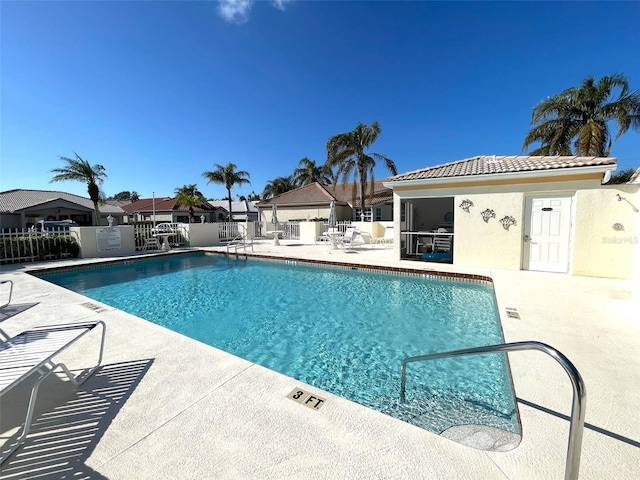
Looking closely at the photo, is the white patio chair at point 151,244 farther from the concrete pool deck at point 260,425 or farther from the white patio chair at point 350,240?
the concrete pool deck at point 260,425

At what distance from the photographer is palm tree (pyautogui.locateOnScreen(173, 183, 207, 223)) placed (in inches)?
Answer: 1310

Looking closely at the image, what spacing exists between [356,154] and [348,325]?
1853 centimetres

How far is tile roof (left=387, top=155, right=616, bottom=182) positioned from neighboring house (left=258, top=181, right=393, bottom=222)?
13.9 metres

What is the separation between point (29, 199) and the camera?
91.2 ft

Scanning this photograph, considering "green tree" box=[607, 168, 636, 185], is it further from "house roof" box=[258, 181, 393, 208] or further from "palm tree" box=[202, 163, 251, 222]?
"palm tree" box=[202, 163, 251, 222]

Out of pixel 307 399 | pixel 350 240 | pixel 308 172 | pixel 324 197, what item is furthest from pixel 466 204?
pixel 308 172

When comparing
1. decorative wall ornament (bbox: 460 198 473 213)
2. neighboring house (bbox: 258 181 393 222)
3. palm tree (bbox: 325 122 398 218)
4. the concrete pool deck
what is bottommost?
the concrete pool deck

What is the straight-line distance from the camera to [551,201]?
26.1 feet

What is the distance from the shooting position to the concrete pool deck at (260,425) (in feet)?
6.09

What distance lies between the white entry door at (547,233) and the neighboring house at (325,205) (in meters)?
16.3

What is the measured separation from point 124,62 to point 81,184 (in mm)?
14440

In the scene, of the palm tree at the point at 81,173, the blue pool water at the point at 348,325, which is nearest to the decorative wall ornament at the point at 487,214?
the blue pool water at the point at 348,325

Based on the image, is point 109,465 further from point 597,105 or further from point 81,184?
point 81,184

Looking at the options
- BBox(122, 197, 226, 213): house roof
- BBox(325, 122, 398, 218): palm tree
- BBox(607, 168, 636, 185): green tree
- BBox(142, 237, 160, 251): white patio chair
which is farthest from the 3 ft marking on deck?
BBox(122, 197, 226, 213): house roof
